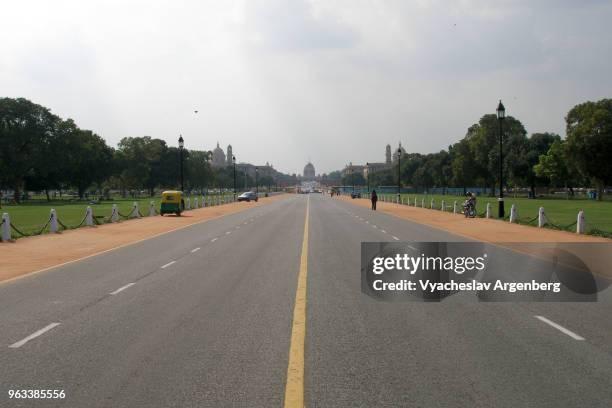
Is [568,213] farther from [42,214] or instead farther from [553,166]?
[553,166]

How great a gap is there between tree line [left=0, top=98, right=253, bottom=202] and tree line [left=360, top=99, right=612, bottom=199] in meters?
62.3

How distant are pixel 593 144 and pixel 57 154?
2801 inches

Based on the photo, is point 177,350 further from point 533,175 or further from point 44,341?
point 533,175

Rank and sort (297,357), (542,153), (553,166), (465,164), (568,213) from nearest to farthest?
(297,357), (568,213), (553,166), (542,153), (465,164)

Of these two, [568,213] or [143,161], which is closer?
[568,213]

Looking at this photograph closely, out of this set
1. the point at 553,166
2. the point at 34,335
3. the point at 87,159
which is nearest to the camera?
the point at 34,335

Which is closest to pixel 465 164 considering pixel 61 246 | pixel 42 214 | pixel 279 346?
pixel 42 214

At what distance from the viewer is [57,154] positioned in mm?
88875

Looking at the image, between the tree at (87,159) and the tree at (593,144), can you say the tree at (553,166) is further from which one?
the tree at (87,159)

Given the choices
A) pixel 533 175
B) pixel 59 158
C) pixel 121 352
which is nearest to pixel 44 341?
pixel 121 352

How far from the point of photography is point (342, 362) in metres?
7.02

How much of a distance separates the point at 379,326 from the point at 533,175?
98.8 m

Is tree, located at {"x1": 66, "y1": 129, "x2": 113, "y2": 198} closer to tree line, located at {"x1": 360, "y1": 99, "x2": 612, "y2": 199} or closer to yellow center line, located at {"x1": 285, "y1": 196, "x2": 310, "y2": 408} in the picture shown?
tree line, located at {"x1": 360, "y1": 99, "x2": 612, "y2": 199}

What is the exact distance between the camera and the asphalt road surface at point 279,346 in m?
5.98
